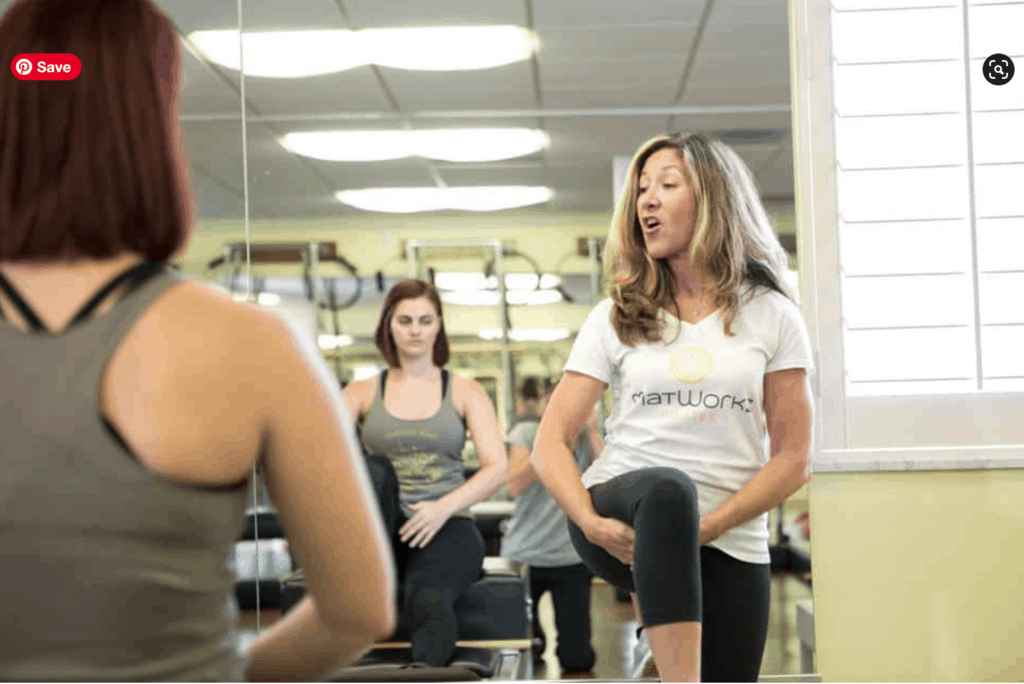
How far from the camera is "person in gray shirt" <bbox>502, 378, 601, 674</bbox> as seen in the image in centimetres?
340

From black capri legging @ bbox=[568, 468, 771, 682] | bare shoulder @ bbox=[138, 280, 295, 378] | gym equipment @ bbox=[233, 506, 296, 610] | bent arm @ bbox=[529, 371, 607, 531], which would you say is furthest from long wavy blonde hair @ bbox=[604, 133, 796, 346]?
gym equipment @ bbox=[233, 506, 296, 610]

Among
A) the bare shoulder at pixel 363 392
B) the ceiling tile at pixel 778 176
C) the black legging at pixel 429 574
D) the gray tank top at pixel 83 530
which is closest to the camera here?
the gray tank top at pixel 83 530

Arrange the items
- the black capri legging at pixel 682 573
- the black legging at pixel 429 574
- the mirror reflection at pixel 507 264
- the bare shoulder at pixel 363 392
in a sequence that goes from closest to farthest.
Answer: the black capri legging at pixel 682 573 < the mirror reflection at pixel 507 264 < the black legging at pixel 429 574 < the bare shoulder at pixel 363 392

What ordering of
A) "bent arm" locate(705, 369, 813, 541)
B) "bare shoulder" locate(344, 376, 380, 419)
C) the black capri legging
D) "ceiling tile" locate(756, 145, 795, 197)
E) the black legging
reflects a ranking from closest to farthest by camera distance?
the black capri legging, "bent arm" locate(705, 369, 813, 541), the black legging, "bare shoulder" locate(344, 376, 380, 419), "ceiling tile" locate(756, 145, 795, 197)

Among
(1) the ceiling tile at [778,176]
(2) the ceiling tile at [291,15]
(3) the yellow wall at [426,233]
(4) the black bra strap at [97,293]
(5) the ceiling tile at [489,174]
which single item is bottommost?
(4) the black bra strap at [97,293]

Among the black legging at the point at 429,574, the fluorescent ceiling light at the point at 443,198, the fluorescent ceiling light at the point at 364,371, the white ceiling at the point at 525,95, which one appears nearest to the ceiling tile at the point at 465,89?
the white ceiling at the point at 525,95

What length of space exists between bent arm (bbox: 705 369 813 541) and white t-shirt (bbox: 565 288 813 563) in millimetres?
20

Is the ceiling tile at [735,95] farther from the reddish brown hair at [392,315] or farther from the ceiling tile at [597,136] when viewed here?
the reddish brown hair at [392,315]

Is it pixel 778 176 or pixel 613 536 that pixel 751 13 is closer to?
pixel 778 176

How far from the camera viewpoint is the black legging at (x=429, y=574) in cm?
287

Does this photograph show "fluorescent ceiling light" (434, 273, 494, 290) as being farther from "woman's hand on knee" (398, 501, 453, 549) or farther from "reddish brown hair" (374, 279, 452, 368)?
"woman's hand on knee" (398, 501, 453, 549)

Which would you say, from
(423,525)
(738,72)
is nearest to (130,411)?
(423,525)

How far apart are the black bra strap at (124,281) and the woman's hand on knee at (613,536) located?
3.95 ft

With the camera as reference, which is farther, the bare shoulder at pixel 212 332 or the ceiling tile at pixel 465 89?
the ceiling tile at pixel 465 89
